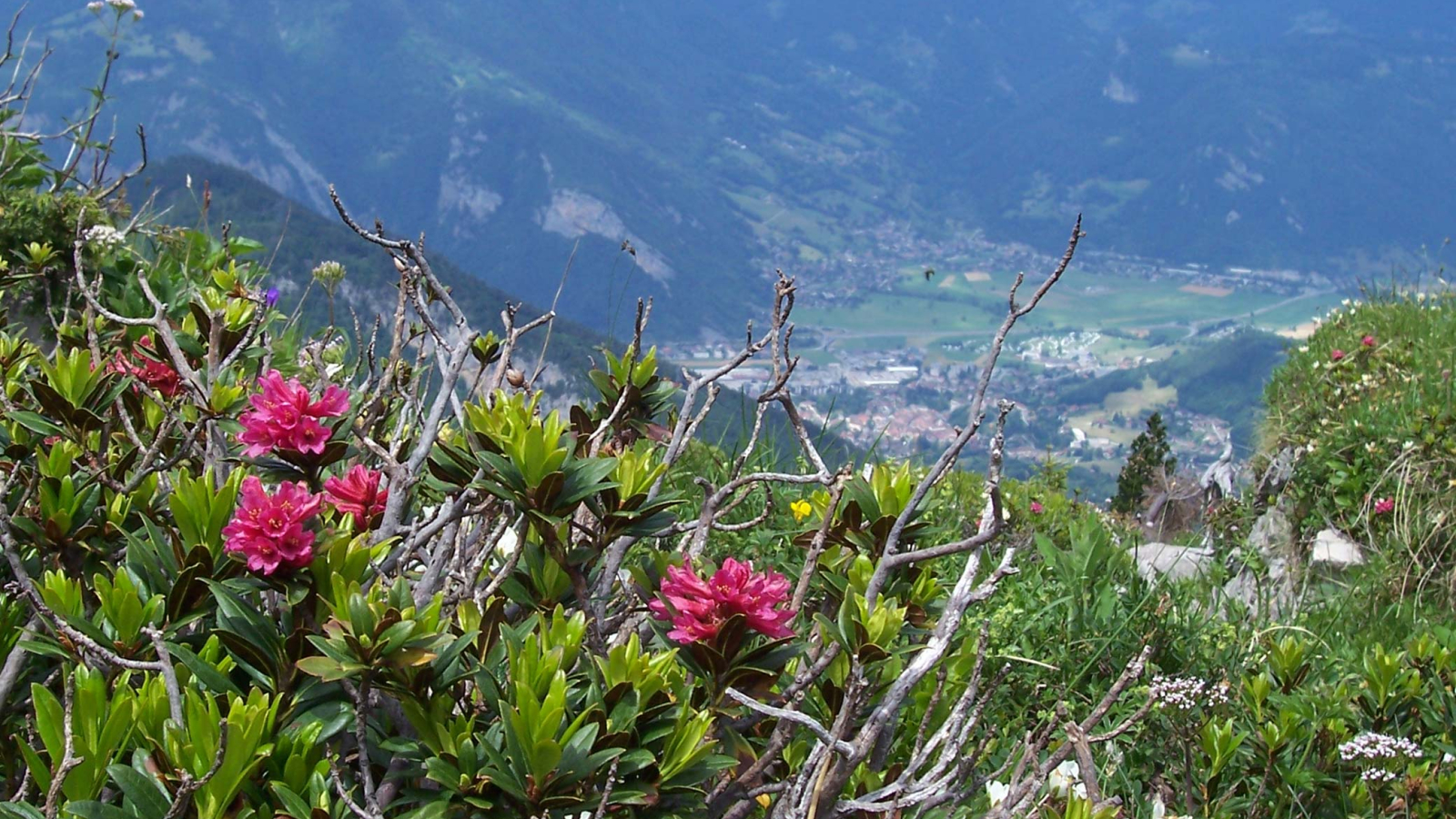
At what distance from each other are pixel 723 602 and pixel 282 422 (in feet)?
2.41

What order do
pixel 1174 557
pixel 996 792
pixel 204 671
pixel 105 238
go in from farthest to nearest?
pixel 1174 557
pixel 105 238
pixel 996 792
pixel 204 671

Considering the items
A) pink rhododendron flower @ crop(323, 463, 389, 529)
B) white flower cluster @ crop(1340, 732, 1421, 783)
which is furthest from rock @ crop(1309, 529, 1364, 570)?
pink rhododendron flower @ crop(323, 463, 389, 529)

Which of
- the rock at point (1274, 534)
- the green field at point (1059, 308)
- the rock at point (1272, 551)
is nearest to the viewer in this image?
the rock at point (1272, 551)

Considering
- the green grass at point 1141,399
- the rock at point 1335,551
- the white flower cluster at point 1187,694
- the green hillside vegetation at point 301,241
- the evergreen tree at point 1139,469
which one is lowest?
the green grass at point 1141,399

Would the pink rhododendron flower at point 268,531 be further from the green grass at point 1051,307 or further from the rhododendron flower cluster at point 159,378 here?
the green grass at point 1051,307

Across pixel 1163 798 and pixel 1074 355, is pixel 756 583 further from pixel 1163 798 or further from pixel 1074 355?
pixel 1074 355

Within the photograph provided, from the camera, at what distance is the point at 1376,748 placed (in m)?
2.21

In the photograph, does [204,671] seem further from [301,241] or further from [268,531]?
[301,241]

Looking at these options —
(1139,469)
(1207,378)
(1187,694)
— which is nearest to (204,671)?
(1187,694)

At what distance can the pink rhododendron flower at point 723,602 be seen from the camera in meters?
1.33

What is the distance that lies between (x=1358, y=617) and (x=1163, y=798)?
227 cm

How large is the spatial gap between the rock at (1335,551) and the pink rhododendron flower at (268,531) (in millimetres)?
5300

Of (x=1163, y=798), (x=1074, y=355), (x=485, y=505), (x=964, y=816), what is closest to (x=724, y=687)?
(x=485, y=505)

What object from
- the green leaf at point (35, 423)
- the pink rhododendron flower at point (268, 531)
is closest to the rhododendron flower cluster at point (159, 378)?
the green leaf at point (35, 423)
